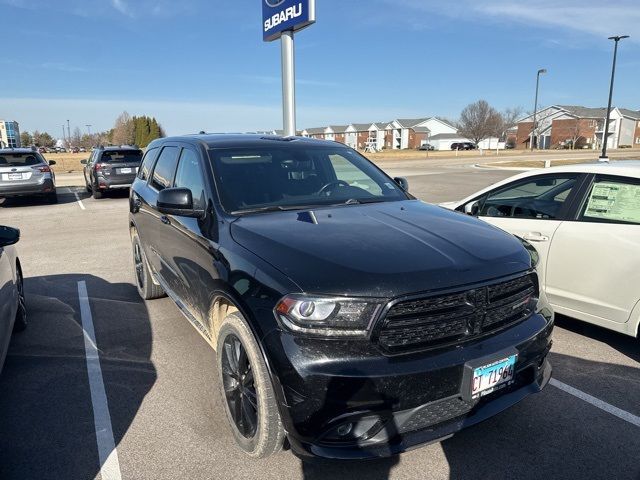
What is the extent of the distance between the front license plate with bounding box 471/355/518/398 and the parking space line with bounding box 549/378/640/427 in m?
1.17

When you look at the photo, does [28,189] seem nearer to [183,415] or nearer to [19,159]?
[19,159]

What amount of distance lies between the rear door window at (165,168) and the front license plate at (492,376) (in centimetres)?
310

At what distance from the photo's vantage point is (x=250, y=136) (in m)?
4.47

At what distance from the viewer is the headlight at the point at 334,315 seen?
2.28 meters

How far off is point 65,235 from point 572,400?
964 centimetres

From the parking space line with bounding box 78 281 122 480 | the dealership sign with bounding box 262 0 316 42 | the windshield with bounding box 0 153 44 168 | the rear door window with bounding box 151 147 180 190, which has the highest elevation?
the dealership sign with bounding box 262 0 316 42

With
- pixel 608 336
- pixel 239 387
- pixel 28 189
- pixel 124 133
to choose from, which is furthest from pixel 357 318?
pixel 124 133

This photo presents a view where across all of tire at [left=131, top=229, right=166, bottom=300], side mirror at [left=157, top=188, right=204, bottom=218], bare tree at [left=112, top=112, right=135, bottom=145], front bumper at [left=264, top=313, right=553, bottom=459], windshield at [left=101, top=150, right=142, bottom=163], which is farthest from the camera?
bare tree at [left=112, top=112, right=135, bottom=145]

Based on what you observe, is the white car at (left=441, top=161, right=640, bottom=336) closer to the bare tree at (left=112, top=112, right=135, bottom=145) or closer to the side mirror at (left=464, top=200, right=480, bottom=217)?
the side mirror at (left=464, top=200, right=480, bottom=217)

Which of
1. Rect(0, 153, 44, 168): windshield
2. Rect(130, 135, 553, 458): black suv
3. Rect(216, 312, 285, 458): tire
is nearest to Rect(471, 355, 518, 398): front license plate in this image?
Rect(130, 135, 553, 458): black suv

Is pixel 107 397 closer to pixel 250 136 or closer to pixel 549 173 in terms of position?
pixel 250 136

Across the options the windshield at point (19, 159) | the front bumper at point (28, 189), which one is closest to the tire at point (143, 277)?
the front bumper at point (28, 189)

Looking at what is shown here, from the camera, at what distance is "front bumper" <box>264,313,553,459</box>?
2209mm

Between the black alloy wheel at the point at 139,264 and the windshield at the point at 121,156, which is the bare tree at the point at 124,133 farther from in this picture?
the black alloy wheel at the point at 139,264
